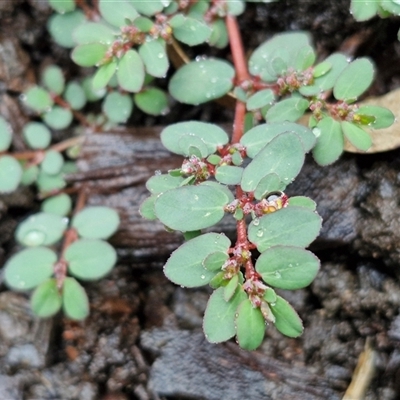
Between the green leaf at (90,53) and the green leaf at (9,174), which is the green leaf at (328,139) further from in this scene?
the green leaf at (9,174)

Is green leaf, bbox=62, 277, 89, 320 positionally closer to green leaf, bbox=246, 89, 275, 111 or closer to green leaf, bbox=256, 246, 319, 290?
green leaf, bbox=256, 246, 319, 290

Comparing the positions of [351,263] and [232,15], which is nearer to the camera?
[351,263]

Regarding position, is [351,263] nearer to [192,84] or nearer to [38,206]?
[192,84]

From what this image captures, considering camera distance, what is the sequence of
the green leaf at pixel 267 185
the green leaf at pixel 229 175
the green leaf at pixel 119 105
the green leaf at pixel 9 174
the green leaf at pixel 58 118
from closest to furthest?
the green leaf at pixel 267 185 < the green leaf at pixel 229 175 < the green leaf at pixel 9 174 < the green leaf at pixel 119 105 < the green leaf at pixel 58 118

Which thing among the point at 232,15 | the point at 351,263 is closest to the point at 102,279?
the point at 351,263

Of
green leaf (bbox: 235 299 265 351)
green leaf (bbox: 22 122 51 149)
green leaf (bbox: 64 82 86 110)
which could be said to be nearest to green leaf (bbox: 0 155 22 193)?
green leaf (bbox: 22 122 51 149)

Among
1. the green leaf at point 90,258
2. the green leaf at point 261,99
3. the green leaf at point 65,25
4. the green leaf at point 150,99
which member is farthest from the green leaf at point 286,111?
the green leaf at point 65,25
